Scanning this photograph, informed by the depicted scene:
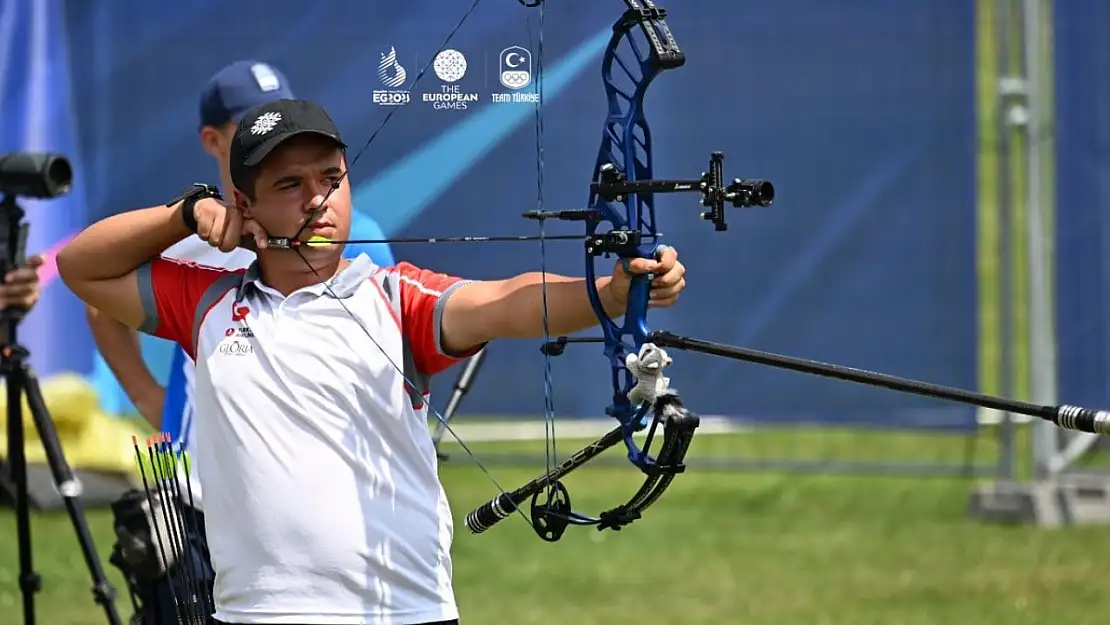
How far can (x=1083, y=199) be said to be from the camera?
29.5 ft

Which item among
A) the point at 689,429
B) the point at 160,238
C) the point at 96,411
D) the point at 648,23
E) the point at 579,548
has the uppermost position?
the point at 648,23

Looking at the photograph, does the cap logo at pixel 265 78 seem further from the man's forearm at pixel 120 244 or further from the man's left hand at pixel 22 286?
the man's forearm at pixel 120 244

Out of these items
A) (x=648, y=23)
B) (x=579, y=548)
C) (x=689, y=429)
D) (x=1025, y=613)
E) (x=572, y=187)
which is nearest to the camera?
(x=689, y=429)

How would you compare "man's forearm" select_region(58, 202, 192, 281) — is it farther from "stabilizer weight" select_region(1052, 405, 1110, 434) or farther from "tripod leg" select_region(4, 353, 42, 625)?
"tripod leg" select_region(4, 353, 42, 625)

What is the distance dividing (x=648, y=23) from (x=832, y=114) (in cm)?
592

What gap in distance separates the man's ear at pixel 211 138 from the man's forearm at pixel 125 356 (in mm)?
508

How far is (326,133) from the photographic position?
3262mm

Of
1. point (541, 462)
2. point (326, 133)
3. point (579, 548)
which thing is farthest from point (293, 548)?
point (541, 462)

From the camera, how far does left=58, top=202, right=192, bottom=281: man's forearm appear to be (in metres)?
3.46

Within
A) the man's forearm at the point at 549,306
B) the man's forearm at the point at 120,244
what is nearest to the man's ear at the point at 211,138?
the man's forearm at the point at 120,244

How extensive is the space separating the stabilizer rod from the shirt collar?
1.91 ft

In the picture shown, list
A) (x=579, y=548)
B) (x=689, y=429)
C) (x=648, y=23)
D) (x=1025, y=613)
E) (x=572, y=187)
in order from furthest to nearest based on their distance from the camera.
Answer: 1. (x=579, y=548)
2. (x=1025, y=613)
3. (x=572, y=187)
4. (x=648, y=23)
5. (x=689, y=429)

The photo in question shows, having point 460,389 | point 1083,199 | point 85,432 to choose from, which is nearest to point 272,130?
point 460,389

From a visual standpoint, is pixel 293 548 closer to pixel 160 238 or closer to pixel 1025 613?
pixel 160 238
